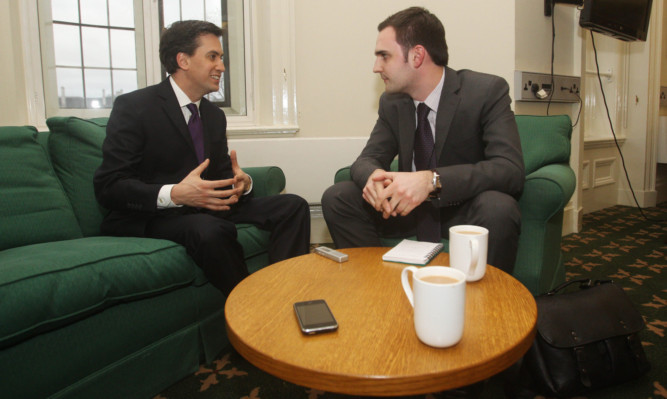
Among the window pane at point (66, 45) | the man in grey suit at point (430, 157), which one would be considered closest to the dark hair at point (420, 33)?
the man in grey suit at point (430, 157)

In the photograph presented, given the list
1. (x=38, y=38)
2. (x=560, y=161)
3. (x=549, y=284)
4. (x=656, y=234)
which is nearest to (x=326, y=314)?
(x=549, y=284)

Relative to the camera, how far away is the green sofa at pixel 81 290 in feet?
3.55

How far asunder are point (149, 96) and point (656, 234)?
330cm

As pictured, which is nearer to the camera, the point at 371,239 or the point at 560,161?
the point at 371,239

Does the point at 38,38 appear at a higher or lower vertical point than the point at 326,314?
higher

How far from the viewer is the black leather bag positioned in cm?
124

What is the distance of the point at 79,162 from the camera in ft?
5.94

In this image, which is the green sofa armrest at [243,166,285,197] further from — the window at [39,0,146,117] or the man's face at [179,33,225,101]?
the window at [39,0,146,117]

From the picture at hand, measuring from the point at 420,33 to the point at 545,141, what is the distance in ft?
2.38

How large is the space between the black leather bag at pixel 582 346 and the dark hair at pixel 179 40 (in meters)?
1.65

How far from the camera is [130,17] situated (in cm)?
271

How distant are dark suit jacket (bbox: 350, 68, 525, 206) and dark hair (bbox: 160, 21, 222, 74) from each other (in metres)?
0.85

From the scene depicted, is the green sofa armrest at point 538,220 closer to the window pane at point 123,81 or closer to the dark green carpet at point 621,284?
the dark green carpet at point 621,284

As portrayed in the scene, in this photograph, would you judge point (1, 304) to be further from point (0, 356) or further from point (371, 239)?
point (371, 239)
